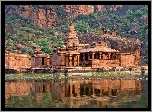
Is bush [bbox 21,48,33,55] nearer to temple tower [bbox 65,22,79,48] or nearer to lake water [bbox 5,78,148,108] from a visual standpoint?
temple tower [bbox 65,22,79,48]

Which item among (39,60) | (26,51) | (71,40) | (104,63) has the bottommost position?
(104,63)

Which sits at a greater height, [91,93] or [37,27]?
[37,27]

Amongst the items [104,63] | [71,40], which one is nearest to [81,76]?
[104,63]

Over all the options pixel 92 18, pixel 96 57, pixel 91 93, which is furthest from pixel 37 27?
pixel 91 93

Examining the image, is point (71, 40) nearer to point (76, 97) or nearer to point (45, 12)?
point (45, 12)

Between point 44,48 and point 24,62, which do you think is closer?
point 24,62

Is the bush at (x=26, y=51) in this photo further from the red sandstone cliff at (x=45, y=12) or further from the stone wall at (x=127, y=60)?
the stone wall at (x=127, y=60)

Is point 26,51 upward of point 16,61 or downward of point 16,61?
upward

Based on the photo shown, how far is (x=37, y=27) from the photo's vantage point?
25500 mm

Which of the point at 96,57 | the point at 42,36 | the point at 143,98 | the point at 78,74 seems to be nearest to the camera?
the point at 143,98

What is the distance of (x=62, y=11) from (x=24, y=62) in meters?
9.12
